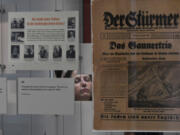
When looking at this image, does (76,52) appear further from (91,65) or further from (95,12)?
(95,12)

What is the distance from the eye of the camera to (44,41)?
1354 mm

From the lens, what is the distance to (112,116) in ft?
4.38

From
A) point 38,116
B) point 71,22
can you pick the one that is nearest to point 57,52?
point 71,22

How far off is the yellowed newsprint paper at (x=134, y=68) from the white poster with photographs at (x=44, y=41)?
0.13 metres

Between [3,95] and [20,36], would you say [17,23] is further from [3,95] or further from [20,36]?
[3,95]

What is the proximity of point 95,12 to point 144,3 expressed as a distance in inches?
10.3

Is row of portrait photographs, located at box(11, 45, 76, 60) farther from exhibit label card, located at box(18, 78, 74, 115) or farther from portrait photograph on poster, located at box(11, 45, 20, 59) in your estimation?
exhibit label card, located at box(18, 78, 74, 115)

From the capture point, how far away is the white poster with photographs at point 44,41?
53.2 inches

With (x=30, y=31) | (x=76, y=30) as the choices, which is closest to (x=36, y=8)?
(x=30, y=31)

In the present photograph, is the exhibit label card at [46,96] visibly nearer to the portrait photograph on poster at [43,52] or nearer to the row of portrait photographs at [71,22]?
the portrait photograph on poster at [43,52]

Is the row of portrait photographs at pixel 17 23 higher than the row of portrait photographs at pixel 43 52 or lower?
higher

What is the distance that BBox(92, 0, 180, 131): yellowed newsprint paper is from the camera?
131 centimetres

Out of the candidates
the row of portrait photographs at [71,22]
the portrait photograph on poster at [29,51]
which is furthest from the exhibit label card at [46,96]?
the row of portrait photographs at [71,22]

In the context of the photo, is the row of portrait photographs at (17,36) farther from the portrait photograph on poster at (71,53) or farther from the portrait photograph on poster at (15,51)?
the portrait photograph on poster at (71,53)
